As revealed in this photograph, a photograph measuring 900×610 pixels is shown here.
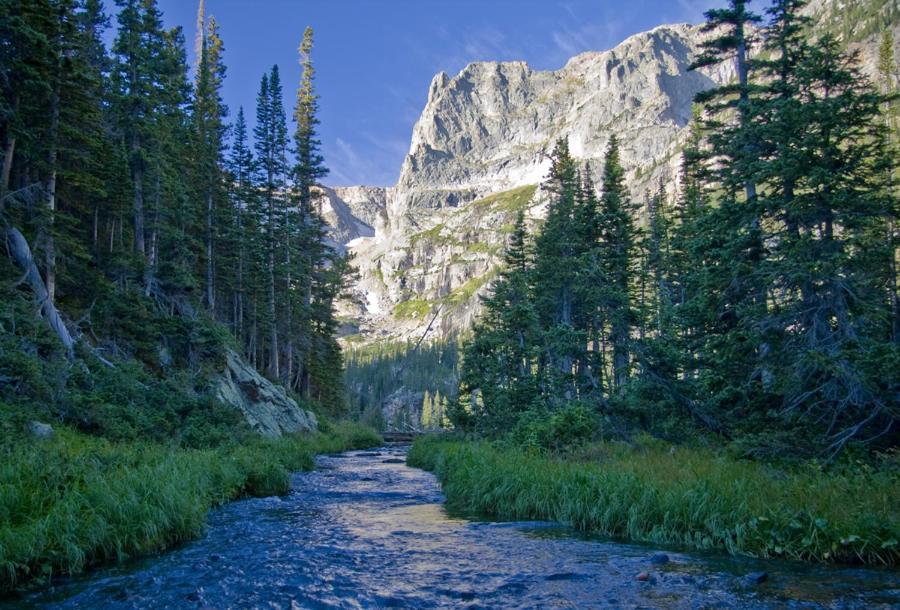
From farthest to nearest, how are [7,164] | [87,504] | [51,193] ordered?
[51,193]
[7,164]
[87,504]

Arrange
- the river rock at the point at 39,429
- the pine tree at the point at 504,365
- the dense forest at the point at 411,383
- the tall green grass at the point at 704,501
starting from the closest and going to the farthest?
the tall green grass at the point at 704,501 < the river rock at the point at 39,429 < the pine tree at the point at 504,365 < the dense forest at the point at 411,383

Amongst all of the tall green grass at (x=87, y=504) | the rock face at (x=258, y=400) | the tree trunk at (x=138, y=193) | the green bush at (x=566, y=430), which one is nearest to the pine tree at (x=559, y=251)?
the green bush at (x=566, y=430)

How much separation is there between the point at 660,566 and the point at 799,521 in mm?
2587

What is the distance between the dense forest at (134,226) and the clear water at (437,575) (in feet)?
30.6

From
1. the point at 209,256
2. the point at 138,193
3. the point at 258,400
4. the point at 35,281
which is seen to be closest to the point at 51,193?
the point at 35,281

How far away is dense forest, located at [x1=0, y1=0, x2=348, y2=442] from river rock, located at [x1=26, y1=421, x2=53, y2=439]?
3.17 feet

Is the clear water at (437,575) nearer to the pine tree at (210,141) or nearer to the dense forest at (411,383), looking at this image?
the pine tree at (210,141)

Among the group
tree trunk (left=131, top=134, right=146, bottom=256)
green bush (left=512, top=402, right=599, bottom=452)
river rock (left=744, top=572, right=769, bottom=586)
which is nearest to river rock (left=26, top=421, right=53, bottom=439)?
green bush (left=512, top=402, right=599, bottom=452)

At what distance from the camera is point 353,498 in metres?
16.2

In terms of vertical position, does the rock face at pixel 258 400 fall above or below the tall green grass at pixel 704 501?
above

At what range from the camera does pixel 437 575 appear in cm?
827

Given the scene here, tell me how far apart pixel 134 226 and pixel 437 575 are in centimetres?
3020

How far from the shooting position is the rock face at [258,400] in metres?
28.6

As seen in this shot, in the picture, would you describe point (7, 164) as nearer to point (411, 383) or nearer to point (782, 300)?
point (782, 300)
